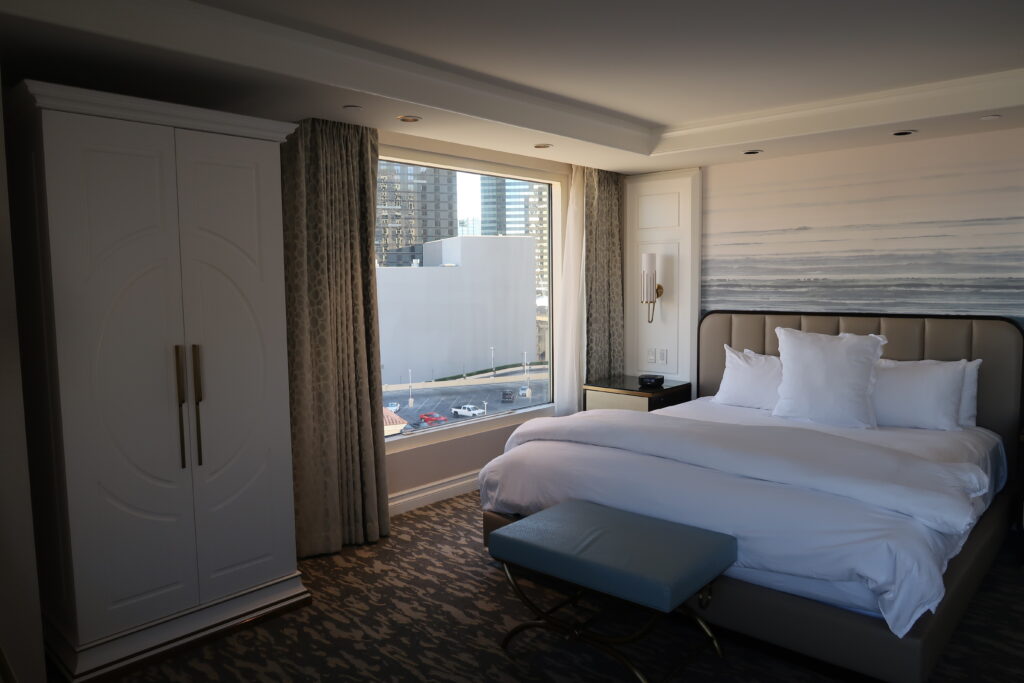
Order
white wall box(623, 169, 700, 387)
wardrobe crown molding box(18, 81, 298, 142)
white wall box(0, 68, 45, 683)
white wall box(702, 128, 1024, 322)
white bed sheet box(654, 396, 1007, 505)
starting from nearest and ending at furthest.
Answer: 1. white wall box(0, 68, 45, 683)
2. wardrobe crown molding box(18, 81, 298, 142)
3. white bed sheet box(654, 396, 1007, 505)
4. white wall box(702, 128, 1024, 322)
5. white wall box(623, 169, 700, 387)

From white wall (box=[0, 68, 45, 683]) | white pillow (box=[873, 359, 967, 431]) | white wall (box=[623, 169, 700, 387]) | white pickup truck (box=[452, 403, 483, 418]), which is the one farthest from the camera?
white wall (box=[623, 169, 700, 387])

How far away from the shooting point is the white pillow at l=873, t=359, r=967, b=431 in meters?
3.89

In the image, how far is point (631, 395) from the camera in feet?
16.7

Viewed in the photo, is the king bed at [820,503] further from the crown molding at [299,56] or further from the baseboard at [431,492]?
the crown molding at [299,56]

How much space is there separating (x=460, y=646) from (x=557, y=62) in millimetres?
2615

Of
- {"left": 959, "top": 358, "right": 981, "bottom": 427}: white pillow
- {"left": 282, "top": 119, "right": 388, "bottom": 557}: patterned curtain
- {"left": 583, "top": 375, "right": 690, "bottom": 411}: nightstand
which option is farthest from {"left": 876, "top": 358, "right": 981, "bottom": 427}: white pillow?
{"left": 282, "top": 119, "right": 388, "bottom": 557}: patterned curtain

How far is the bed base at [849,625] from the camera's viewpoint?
2.39m

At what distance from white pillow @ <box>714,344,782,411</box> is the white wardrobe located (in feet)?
9.41

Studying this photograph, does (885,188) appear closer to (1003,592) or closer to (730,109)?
(730,109)

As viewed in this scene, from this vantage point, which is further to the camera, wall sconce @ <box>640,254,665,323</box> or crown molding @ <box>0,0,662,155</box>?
wall sconce @ <box>640,254,665,323</box>

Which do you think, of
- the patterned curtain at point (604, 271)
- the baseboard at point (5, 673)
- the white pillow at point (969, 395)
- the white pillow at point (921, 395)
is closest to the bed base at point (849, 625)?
the white pillow at point (921, 395)

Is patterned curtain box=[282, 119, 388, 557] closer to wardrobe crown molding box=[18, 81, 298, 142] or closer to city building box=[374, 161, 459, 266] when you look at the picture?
city building box=[374, 161, 459, 266]

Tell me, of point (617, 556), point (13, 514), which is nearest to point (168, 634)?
point (13, 514)

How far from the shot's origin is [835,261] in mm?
4719
